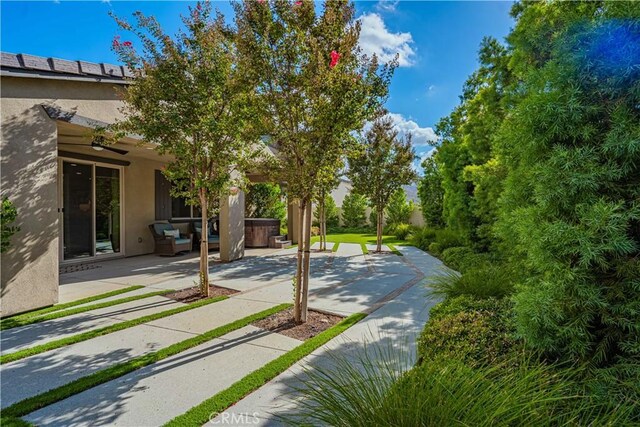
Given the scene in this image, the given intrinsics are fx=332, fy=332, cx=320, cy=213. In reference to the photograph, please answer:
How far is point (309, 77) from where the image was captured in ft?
13.3

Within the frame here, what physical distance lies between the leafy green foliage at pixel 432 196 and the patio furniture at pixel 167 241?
10.7 metres

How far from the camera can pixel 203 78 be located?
5.00 meters

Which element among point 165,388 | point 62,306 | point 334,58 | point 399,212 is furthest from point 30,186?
point 399,212

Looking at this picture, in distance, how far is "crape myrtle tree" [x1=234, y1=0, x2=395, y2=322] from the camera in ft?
13.0

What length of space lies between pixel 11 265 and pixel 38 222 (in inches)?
26.1

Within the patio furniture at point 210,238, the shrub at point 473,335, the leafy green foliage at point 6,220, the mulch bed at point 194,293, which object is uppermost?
the leafy green foliage at point 6,220

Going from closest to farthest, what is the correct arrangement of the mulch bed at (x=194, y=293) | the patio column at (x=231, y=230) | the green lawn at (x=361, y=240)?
the mulch bed at (x=194, y=293) → the patio column at (x=231, y=230) → the green lawn at (x=361, y=240)

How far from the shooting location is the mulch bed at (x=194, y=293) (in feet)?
18.5

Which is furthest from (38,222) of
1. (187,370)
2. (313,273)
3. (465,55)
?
(465,55)

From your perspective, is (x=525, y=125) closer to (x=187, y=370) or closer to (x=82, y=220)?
(x=187, y=370)

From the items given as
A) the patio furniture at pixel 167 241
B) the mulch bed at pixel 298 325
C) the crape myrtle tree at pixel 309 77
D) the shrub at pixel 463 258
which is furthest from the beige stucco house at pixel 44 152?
the shrub at pixel 463 258

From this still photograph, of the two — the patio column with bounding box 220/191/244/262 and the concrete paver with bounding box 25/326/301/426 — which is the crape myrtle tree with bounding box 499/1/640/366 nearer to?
the concrete paver with bounding box 25/326/301/426

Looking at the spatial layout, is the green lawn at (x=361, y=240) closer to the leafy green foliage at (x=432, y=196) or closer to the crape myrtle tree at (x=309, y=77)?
the leafy green foliage at (x=432, y=196)

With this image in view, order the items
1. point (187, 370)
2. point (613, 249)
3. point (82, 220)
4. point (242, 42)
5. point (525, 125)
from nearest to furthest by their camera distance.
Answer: point (613, 249) < point (525, 125) < point (187, 370) < point (242, 42) < point (82, 220)
